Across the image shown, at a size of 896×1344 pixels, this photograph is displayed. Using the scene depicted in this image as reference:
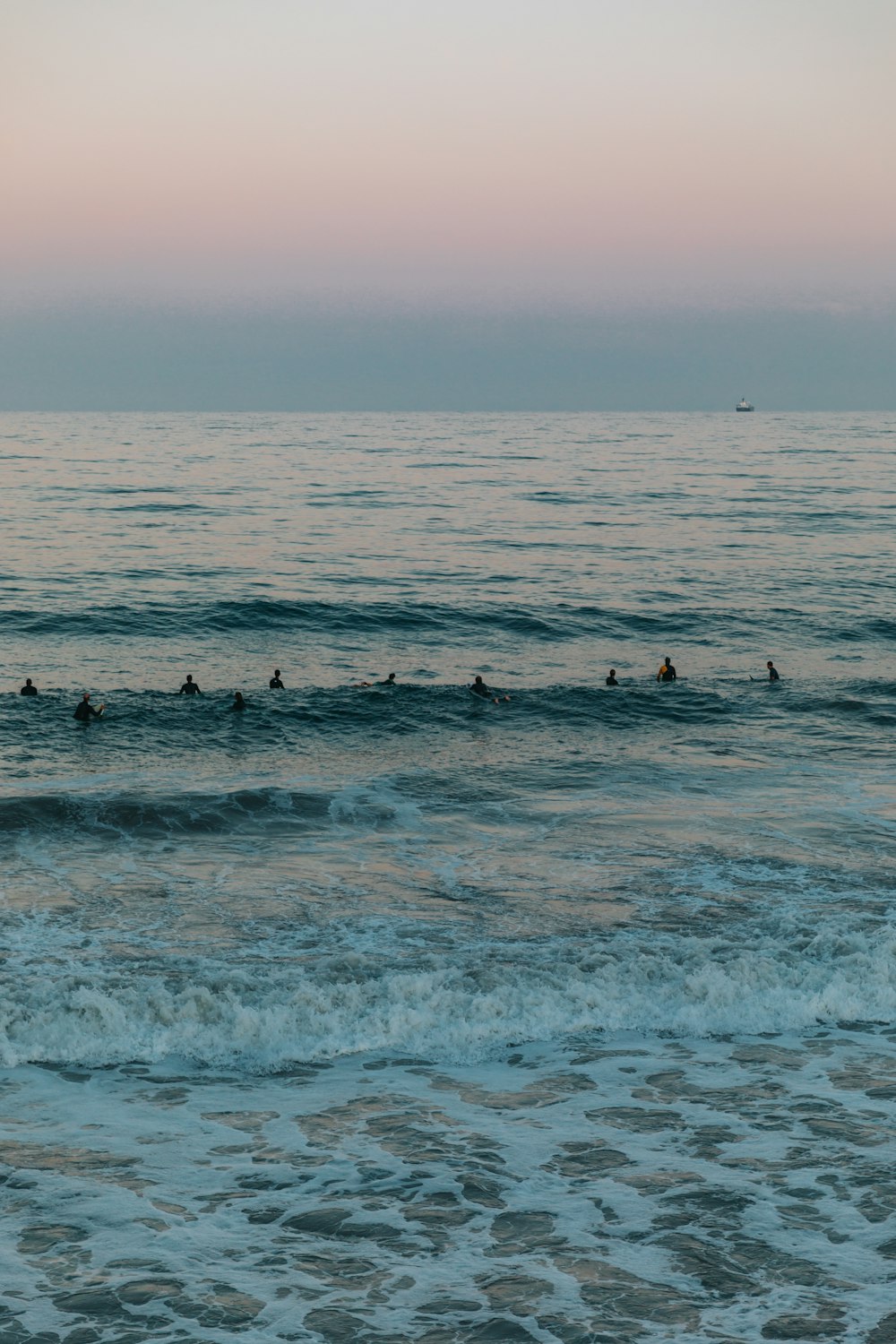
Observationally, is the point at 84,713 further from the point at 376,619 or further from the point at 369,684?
the point at 376,619

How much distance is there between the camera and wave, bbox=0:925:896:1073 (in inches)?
571

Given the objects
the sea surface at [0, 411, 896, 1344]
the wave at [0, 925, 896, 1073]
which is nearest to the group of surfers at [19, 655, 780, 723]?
the sea surface at [0, 411, 896, 1344]

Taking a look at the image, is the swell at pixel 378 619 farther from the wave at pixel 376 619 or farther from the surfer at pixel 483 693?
the surfer at pixel 483 693

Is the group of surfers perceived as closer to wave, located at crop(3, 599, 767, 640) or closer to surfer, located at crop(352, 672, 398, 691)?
surfer, located at crop(352, 672, 398, 691)

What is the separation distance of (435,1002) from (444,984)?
0.54 metres

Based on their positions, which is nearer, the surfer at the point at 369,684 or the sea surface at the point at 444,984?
the sea surface at the point at 444,984

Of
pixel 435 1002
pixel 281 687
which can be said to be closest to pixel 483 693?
pixel 281 687

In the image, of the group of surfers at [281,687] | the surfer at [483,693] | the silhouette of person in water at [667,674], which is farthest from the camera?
the silhouette of person in water at [667,674]

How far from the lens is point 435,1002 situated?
609 inches

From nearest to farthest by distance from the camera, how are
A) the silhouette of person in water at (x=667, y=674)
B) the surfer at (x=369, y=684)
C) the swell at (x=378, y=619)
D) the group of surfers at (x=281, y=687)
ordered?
the group of surfers at (x=281, y=687) → the surfer at (x=369, y=684) → the silhouette of person in water at (x=667, y=674) → the swell at (x=378, y=619)

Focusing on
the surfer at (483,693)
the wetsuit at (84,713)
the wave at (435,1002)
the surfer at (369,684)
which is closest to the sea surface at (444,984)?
the wave at (435,1002)

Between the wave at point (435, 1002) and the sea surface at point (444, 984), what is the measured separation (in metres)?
0.06

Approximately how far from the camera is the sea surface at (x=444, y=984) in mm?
10062

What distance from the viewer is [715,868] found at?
20.9 meters
